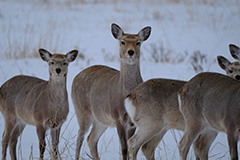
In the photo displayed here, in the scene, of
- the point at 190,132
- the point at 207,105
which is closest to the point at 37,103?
the point at 190,132

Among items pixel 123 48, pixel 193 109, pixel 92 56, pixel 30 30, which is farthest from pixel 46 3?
pixel 193 109

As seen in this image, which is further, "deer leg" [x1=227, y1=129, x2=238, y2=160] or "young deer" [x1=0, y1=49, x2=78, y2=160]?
"young deer" [x1=0, y1=49, x2=78, y2=160]

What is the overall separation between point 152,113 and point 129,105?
344mm

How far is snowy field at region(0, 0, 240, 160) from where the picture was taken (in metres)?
8.59

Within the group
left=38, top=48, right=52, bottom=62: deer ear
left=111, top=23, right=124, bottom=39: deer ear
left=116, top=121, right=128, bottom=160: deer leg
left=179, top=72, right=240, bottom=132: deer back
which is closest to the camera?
left=179, top=72, right=240, bottom=132: deer back

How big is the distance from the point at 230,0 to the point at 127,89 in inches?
589

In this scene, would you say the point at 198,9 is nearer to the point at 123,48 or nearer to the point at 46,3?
the point at 46,3

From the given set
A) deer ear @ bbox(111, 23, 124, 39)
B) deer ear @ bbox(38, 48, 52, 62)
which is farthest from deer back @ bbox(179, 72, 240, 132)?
deer ear @ bbox(38, 48, 52, 62)

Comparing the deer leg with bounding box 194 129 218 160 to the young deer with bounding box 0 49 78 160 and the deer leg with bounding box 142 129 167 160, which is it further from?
the young deer with bounding box 0 49 78 160

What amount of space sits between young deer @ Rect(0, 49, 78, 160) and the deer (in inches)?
45.2

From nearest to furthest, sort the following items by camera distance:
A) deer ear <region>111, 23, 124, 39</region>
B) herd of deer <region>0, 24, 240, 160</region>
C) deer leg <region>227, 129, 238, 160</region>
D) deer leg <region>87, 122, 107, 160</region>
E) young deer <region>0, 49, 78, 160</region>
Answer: deer leg <region>227, 129, 238, 160</region> → herd of deer <region>0, 24, 240, 160</region> → young deer <region>0, 49, 78, 160</region> → deer ear <region>111, 23, 124, 39</region> → deer leg <region>87, 122, 107, 160</region>

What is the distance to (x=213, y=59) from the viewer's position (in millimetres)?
11477

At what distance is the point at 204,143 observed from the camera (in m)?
5.77

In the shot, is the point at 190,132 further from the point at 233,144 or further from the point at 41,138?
the point at 41,138
